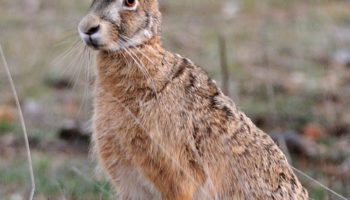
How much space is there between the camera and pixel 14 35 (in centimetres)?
1030

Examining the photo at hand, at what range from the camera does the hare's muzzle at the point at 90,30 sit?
3.95 m

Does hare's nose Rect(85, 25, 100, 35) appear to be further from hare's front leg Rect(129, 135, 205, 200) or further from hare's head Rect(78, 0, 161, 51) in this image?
hare's front leg Rect(129, 135, 205, 200)

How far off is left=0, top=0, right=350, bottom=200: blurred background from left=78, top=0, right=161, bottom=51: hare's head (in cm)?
85

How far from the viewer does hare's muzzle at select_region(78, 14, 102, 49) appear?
3.95m

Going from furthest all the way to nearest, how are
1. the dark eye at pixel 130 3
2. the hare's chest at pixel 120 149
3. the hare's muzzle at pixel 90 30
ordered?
the hare's chest at pixel 120 149 < the dark eye at pixel 130 3 < the hare's muzzle at pixel 90 30

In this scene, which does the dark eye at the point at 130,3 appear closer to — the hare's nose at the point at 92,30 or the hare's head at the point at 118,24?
the hare's head at the point at 118,24

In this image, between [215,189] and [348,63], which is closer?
[215,189]

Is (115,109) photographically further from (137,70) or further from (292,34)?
(292,34)

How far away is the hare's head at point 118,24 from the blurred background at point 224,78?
0.85 meters

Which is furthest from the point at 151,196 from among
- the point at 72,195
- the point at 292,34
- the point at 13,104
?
the point at 292,34

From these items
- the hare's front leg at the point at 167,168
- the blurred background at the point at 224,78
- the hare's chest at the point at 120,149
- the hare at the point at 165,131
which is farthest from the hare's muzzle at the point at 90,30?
the blurred background at the point at 224,78

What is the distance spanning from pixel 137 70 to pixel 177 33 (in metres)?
6.39

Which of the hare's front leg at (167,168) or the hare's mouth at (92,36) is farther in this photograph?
the hare's front leg at (167,168)

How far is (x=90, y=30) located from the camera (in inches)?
156
